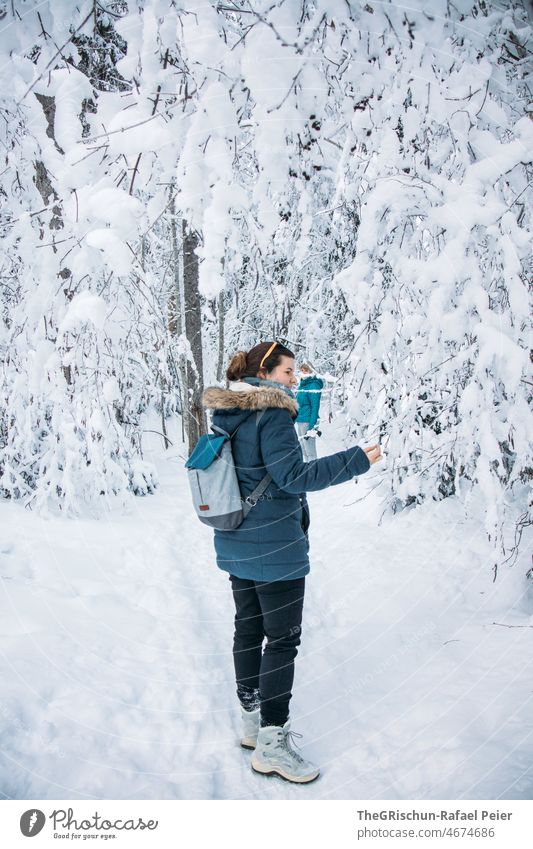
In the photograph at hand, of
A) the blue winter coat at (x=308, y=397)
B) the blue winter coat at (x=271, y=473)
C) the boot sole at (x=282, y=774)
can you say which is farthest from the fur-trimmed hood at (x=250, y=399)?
the blue winter coat at (x=308, y=397)

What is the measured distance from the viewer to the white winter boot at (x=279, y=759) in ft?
7.42

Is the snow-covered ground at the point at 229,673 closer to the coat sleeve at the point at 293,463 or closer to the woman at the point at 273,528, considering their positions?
the woman at the point at 273,528

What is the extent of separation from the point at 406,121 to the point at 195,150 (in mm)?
1064

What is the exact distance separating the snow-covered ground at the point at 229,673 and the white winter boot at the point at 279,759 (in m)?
0.05

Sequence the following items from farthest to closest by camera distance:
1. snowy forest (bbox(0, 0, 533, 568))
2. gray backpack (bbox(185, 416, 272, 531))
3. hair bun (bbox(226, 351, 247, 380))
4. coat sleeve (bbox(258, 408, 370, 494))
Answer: hair bun (bbox(226, 351, 247, 380)) < gray backpack (bbox(185, 416, 272, 531)) < coat sleeve (bbox(258, 408, 370, 494)) < snowy forest (bbox(0, 0, 533, 568))

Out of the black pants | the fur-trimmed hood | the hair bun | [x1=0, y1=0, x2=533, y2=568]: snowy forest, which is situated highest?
[x1=0, y1=0, x2=533, y2=568]: snowy forest

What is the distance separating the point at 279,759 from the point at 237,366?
1837 mm

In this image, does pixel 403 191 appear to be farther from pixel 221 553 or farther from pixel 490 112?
pixel 221 553

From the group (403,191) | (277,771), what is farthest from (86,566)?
(403,191)

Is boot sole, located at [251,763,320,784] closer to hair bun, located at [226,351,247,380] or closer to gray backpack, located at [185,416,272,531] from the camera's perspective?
gray backpack, located at [185,416,272,531]

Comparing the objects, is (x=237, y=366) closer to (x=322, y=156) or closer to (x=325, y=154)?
(x=322, y=156)

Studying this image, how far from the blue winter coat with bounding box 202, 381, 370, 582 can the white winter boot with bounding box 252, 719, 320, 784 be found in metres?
0.74

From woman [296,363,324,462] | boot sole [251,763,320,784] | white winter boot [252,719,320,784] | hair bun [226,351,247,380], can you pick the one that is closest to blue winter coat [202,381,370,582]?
hair bun [226,351,247,380]

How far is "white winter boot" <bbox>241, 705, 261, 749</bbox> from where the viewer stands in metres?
2.50
